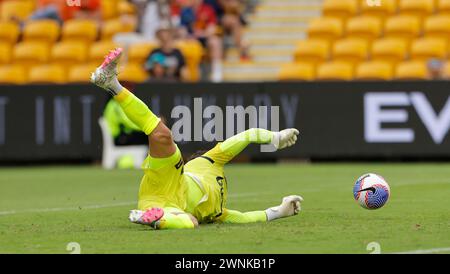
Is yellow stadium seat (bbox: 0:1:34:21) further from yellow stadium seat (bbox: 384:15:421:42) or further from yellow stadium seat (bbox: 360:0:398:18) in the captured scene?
yellow stadium seat (bbox: 384:15:421:42)

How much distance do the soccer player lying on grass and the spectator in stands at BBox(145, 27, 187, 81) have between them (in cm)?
1045

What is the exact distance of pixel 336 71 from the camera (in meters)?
20.1

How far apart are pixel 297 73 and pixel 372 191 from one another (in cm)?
1055

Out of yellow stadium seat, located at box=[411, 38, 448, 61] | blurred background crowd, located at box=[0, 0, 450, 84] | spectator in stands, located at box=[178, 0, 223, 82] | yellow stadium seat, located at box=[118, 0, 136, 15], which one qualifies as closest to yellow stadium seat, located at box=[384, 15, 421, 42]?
blurred background crowd, located at box=[0, 0, 450, 84]

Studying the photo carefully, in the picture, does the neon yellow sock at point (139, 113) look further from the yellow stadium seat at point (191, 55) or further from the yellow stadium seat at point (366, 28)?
the yellow stadium seat at point (366, 28)

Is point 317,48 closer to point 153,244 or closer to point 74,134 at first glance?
point 74,134

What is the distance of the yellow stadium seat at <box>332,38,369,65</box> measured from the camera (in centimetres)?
2050

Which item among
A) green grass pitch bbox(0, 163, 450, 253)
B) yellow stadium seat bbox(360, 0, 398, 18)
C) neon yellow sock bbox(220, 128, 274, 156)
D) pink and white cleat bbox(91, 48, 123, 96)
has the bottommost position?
green grass pitch bbox(0, 163, 450, 253)

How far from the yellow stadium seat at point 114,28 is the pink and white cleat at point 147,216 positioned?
13.8 m

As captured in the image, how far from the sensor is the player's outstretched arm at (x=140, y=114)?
8.94m

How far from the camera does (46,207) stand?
12.1 metres

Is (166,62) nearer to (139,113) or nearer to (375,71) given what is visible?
(375,71)

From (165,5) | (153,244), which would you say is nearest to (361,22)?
(165,5)

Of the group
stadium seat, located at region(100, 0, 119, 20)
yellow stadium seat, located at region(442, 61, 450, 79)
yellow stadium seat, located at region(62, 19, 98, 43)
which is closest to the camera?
yellow stadium seat, located at region(442, 61, 450, 79)
